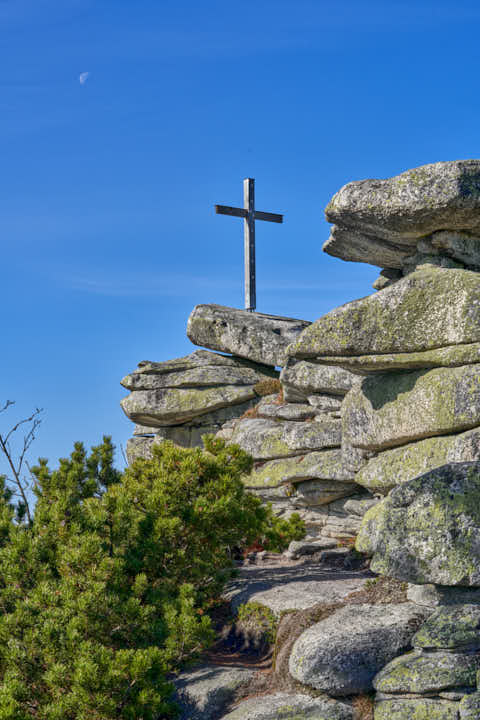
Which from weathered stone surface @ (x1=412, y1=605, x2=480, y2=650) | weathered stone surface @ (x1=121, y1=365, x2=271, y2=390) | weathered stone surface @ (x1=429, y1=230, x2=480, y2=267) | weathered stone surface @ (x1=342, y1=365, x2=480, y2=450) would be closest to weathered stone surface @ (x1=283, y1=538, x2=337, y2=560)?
weathered stone surface @ (x1=342, y1=365, x2=480, y2=450)

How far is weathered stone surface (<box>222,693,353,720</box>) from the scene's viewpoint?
10.4 meters

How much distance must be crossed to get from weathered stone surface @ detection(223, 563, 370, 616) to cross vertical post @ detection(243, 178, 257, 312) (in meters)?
11.1

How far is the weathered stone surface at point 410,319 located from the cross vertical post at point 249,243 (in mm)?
11667

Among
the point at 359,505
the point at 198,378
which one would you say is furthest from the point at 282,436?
the point at 198,378

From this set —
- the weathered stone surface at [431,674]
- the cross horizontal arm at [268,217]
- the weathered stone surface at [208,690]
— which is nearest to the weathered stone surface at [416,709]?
the weathered stone surface at [431,674]

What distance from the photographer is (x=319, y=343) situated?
14258 mm

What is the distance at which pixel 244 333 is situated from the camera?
2422 cm

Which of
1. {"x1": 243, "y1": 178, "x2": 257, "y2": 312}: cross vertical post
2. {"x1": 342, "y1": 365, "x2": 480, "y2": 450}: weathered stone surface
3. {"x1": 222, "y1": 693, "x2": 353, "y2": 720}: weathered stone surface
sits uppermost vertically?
{"x1": 243, "y1": 178, "x2": 257, "y2": 312}: cross vertical post

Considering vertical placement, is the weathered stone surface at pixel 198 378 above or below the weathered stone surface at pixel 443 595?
above

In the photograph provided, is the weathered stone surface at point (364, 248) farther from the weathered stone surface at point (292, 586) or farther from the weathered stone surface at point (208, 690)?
the weathered stone surface at point (208, 690)

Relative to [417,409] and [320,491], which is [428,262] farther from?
[320,491]

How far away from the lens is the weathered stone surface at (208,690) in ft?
37.3

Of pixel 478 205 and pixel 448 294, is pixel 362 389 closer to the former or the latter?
pixel 448 294

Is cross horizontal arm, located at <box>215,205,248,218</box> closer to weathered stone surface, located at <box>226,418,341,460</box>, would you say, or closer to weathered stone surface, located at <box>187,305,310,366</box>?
weathered stone surface, located at <box>187,305,310,366</box>
